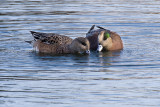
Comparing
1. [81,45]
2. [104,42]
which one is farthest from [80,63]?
[104,42]

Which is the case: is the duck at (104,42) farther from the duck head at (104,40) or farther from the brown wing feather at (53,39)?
the brown wing feather at (53,39)

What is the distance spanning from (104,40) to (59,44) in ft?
4.21

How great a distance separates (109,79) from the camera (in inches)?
392

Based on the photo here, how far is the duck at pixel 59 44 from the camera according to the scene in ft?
43.1

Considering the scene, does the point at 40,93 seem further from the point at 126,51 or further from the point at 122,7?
the point at 122,7

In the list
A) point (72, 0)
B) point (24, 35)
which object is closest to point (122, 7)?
point (72, 0)

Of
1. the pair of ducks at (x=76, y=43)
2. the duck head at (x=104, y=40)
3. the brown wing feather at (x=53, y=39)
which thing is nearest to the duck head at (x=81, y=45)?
the pair of ducks at (x=76, y=43)

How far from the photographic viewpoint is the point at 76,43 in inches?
517

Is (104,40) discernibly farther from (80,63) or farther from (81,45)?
(80,63)

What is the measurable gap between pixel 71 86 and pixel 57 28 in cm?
751

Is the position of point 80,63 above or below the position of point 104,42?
below

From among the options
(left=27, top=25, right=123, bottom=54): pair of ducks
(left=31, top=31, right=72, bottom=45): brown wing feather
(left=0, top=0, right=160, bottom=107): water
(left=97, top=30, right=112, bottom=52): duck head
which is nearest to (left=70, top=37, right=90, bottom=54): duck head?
(left=27, top=25, right=123, bottom=54): pair of ducks

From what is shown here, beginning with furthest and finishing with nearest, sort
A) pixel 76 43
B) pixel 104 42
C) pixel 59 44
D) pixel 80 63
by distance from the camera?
pixel 104 42 < pixel 59 44 < pixel 76 43 < pixel 80 63

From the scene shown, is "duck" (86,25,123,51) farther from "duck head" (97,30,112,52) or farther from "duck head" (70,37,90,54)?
"duck head" (70,37,90,54)
